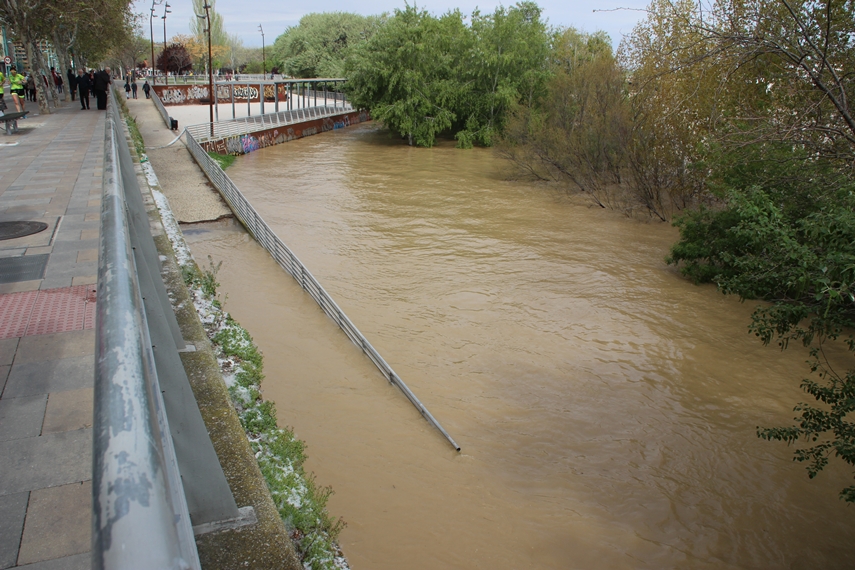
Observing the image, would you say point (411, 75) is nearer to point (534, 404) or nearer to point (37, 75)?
point (37, 75)

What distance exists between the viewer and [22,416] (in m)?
3.52

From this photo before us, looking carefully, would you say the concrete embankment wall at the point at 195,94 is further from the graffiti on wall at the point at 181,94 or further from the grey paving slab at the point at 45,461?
the grey paving slab at the point at 45,461

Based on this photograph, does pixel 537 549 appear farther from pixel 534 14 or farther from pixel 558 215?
pixel 534 14

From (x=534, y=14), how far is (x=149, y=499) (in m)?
46.1

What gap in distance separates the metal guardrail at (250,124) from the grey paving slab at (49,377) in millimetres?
27998

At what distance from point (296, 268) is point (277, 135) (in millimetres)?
27159

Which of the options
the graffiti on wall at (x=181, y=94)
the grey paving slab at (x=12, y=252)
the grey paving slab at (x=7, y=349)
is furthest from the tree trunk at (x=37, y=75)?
the graffiti on wall at (x=181, y=94)

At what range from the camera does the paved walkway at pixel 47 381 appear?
2584 mm

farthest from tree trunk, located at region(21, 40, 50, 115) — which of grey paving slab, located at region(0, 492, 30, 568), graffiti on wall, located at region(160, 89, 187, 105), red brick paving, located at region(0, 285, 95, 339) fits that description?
graffiti on wall, located at region(160, 89, 187, 105)

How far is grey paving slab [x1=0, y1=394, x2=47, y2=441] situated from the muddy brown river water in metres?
3.53

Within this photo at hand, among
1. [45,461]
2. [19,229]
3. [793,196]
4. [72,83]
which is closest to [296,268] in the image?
[19,229]

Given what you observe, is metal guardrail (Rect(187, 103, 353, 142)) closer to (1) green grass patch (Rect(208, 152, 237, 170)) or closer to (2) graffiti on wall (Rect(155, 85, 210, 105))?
(1) green grass patch (Rect(208, 152, 237, 170))

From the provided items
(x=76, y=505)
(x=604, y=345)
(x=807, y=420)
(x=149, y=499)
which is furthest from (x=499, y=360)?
(x=149, y=499)

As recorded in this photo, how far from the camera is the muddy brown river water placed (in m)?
6.90
